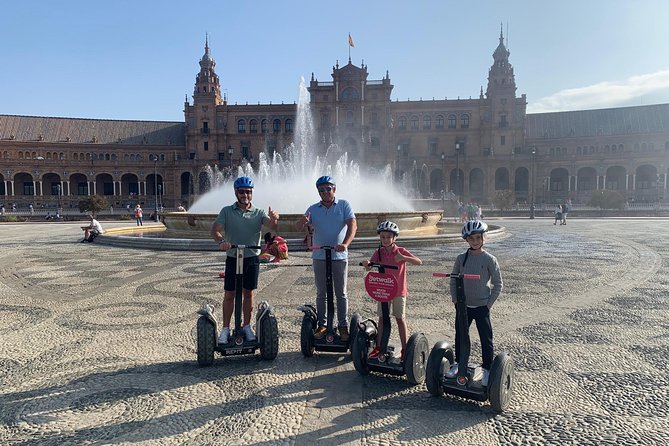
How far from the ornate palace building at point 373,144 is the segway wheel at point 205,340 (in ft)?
219

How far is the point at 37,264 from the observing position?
490 inches

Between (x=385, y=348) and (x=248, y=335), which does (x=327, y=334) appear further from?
(x=248, y=335)

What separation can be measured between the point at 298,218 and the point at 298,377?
1144 centimetres

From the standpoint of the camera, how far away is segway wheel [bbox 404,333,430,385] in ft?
14.3

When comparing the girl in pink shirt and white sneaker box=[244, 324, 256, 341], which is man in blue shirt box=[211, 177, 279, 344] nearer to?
white sneaker box=[244, 324, 256, 341]

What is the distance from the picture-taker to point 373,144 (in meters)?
73.8

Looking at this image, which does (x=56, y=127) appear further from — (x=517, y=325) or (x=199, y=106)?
(x=517, y=325)

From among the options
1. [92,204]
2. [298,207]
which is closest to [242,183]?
[298,207]

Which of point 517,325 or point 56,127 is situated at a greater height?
point 56,127

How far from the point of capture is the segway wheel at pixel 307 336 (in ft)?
16.8

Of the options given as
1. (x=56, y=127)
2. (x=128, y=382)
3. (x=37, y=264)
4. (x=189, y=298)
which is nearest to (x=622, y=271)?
(x=189, y=298)

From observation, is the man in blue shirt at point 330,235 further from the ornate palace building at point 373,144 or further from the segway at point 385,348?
the ornate palace building at point 373,144

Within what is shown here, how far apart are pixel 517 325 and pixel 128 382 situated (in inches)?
202

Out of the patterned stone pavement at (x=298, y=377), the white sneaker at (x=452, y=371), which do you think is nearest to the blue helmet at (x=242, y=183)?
the patterned stone pavement at (x=298, y=377)
